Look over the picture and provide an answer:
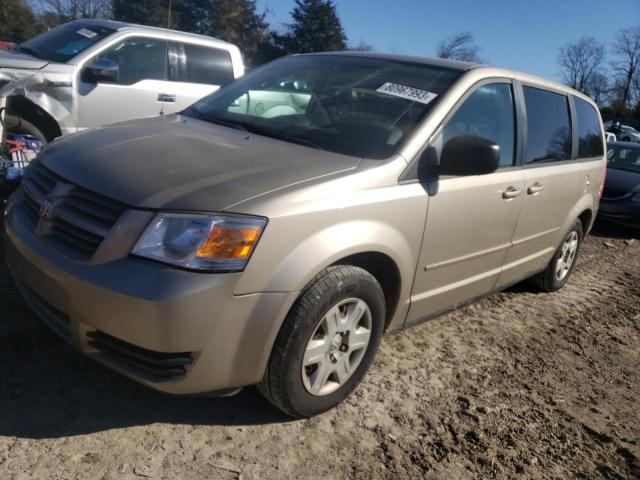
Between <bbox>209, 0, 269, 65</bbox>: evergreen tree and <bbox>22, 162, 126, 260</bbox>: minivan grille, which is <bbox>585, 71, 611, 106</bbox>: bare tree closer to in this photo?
<bbox>209, 0, 269, 65</bbox>: evergreen tree

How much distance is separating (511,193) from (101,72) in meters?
4.24

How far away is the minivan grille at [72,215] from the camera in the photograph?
2.33 metres

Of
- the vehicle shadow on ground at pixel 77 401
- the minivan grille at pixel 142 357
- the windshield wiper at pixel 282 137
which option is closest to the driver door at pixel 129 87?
the windshield wiper at pixel 282 137

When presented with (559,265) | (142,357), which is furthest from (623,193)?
(142,357)

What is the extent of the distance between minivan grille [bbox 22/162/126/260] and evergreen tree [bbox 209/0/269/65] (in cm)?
4517

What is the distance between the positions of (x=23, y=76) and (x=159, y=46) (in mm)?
1714

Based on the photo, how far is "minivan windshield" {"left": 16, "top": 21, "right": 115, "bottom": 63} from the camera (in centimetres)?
598

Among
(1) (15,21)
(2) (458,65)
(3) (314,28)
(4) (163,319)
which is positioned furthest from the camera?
(3) (314,28)

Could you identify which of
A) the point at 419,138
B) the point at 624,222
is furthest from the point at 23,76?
the point at 624,222

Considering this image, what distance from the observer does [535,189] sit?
155 inches

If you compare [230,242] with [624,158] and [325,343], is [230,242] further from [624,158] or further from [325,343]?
[624,158]

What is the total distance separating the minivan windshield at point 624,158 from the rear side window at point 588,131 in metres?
5.33

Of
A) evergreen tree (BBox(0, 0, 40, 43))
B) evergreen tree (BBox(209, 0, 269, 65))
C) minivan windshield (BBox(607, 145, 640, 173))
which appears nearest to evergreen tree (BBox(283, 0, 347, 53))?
evergreen tree (BBox(209, 0, 269, 65))

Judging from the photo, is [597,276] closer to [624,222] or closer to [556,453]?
[624,222]
